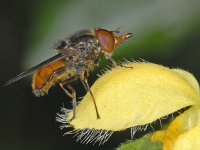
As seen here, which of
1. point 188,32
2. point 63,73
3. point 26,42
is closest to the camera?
point 63,73

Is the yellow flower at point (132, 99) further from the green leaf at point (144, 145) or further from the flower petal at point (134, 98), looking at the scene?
the green leaf at point (144, 145)

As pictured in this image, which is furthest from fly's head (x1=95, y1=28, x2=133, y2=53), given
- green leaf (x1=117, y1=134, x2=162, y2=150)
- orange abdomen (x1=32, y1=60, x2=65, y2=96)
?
green leaf (x1=117, y1=134, x2=162, y2=150)

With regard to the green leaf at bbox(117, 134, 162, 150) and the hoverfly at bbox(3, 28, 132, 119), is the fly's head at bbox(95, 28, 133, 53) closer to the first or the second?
the hoverfly at bbox(3, 28, 132, 119)

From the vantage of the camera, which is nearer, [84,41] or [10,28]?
[84,41]

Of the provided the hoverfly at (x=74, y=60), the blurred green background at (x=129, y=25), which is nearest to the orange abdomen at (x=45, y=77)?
the hoverfly at (x=74, y=60)

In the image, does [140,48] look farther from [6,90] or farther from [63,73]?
[6,90]

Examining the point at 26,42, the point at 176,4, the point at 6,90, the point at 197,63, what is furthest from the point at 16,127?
the point at 176,4

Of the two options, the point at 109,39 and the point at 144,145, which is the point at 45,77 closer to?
the point at 109,39
